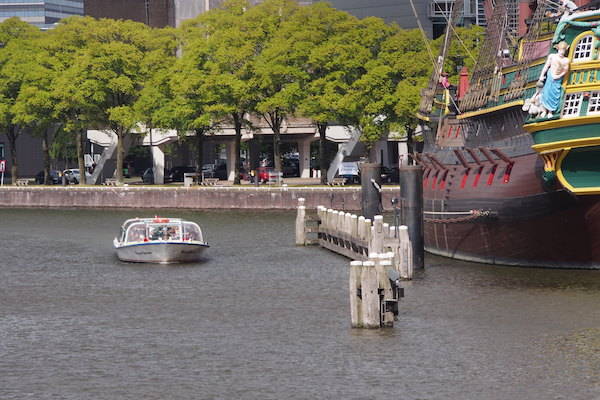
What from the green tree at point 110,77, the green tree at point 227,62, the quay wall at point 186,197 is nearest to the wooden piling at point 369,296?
the quay wall at point 186,197

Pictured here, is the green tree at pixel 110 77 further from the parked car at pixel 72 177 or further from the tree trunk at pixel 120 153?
the parked car at pixel 72 177

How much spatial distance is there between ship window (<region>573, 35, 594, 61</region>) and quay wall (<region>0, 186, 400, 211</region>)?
56.4 metres

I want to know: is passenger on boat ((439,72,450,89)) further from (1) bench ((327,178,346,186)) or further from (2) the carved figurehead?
(1) bench ((327,178,346,186))

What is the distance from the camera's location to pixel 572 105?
203ft

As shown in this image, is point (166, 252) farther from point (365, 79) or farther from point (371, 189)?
point (365, 79)

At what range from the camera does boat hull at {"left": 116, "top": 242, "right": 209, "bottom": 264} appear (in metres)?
75.4

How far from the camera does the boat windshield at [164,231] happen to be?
76.2 metres

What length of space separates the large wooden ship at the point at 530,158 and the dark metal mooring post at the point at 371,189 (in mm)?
3045

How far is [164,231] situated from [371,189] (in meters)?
11.9

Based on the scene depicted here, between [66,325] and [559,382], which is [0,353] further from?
[559,382]

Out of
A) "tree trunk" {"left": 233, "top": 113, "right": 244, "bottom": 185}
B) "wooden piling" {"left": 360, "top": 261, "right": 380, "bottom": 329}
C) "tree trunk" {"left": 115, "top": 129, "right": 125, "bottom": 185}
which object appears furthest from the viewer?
"tree trunk" {"left": 115, "top": 129, "right": 125, "bottom": 185}

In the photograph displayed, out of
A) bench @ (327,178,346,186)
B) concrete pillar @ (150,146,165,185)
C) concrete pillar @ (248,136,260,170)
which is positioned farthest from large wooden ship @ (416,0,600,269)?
concrete pillar @ (248,136,260,170)

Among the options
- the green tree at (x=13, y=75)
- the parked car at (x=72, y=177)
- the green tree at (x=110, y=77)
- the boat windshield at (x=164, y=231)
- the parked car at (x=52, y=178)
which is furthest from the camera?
the parked car at (x=52, y=178)

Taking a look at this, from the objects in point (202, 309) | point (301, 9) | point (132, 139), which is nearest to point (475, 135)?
point (202, 309)
